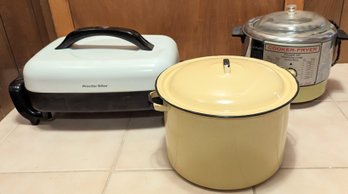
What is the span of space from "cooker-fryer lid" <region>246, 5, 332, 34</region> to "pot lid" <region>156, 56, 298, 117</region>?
13 centimetres

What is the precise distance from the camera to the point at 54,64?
0.54m

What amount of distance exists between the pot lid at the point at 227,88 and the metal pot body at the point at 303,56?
0.11 metres

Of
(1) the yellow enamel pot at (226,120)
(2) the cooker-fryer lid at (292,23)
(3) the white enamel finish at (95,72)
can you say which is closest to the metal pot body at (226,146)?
(1) the yellow enamel pot at (226,120)

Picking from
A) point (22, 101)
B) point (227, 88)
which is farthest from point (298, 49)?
point (22, 101)

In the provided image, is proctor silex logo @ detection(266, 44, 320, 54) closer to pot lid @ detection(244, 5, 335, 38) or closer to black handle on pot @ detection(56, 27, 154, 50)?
pot lid @ detection(244, 5, 335, 38)

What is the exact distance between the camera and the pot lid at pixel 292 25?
21.7 inches

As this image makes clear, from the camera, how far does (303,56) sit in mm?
552

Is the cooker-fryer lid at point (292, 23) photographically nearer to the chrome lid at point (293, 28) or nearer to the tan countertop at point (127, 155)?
the chrome lid at point (293, 28)

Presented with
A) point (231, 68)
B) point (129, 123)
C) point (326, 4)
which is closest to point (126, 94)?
point (129, 123)

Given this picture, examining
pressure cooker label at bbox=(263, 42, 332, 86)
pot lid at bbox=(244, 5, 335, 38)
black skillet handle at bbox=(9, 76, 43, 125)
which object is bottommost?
black skillet handle at bbox=(9, 76, 43, 125)

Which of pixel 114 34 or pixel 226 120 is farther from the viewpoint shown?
pixel 114 34

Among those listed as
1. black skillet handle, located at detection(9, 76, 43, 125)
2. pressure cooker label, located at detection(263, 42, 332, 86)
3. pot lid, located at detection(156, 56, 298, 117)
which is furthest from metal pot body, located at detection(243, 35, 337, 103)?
black skillet handle, located at detection(9, 76, 43, 125)

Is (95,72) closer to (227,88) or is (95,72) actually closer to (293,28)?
(227,88)

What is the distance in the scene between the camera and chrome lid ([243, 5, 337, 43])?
1.79 feet
